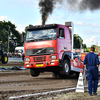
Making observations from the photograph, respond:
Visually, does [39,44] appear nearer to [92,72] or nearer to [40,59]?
[40,59]

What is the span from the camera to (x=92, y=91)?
8.38 meters

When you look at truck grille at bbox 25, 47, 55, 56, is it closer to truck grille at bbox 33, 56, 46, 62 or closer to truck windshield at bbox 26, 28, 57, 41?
truck grille at bbox 33, 56, 46, 62

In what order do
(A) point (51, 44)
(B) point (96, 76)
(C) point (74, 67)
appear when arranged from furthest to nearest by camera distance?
(C) point (74, 67), (A) point (51, 44), (B) point (96, 76)

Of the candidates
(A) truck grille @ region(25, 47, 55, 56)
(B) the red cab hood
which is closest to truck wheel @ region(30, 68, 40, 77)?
(A) truck grille @ region(25, 47, 55, 56)

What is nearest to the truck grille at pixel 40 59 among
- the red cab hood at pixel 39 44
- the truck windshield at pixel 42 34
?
the red cab hood at pixel 39 44

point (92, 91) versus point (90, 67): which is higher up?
point (90, 67)

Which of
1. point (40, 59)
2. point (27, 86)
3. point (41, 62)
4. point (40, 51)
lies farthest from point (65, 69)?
point (27, 86)

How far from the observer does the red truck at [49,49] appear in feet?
45.1

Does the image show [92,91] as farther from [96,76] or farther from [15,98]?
[15,98]

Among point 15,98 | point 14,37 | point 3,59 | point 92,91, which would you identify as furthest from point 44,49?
point 14,37

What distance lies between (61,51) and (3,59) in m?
17.6

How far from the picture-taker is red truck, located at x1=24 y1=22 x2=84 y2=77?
45.1ft

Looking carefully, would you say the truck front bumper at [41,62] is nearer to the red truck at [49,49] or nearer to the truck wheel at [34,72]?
the red truck at [49,49]

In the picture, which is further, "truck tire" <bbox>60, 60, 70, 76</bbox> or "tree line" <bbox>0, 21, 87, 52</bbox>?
"tree line" <bbox>0, 21, 87, 52</bbox>
